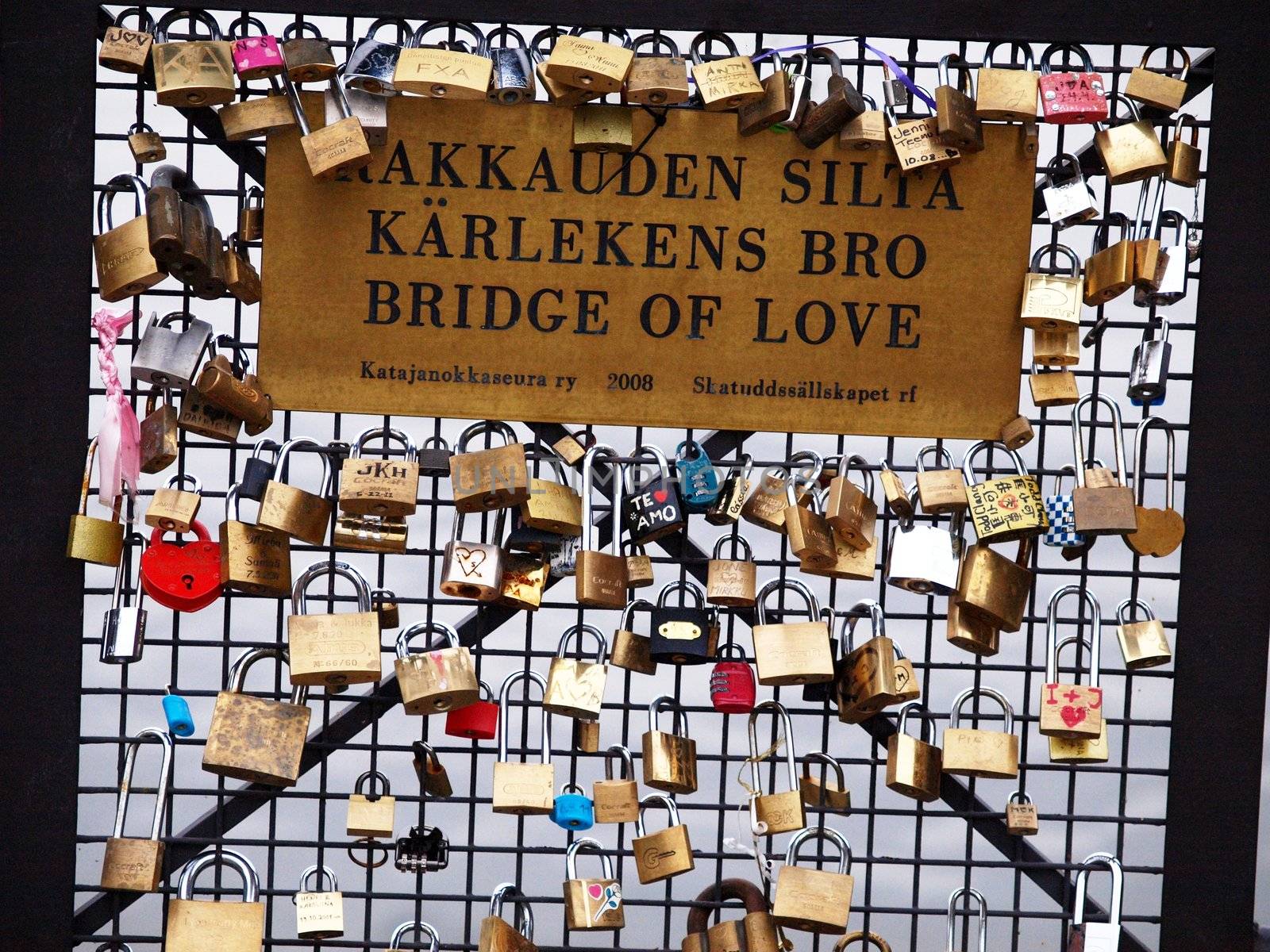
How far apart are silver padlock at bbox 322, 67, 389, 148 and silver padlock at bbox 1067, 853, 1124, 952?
2239 mm

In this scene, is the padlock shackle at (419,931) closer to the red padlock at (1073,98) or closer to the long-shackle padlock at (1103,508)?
the long-shackle padlock at (1103,508)

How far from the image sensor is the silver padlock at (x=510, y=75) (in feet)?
10.5

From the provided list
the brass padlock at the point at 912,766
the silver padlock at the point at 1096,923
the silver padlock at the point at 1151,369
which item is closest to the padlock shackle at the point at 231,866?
the brass padlock at the point at 912,766

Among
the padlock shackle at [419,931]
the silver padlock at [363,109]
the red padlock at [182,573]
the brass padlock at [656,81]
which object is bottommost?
the padlock shackle at [419,931]

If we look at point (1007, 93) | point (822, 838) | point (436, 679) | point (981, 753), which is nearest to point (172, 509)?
point (436, 679)

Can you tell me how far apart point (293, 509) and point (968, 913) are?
68.5 inches

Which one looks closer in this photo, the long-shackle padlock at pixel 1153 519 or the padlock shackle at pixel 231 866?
the padlock shackle at pixel 231 866

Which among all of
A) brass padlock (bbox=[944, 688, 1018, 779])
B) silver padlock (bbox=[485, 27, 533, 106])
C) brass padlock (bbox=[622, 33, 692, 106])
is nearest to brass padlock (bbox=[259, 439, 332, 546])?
silver padlock (bbox=[485, 27, 533, 106])

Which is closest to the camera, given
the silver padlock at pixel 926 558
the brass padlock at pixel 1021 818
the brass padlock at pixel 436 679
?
the brass padlock at pixel 436 679

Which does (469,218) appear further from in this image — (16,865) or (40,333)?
(16,865)

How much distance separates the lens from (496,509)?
3.19 metres

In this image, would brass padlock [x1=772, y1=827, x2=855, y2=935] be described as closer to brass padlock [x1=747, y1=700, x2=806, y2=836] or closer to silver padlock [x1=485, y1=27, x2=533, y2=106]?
brass padlock [x1=747, y1=700, x2=806, y2=836]

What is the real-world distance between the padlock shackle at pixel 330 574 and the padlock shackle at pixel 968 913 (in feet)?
4.73

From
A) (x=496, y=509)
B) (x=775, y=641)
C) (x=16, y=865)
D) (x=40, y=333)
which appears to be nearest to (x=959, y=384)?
(x=775, y=641)
